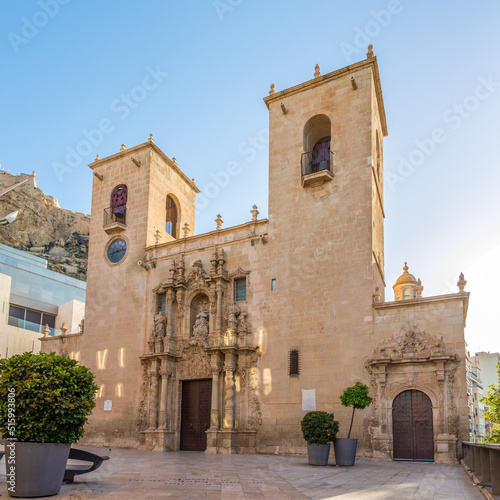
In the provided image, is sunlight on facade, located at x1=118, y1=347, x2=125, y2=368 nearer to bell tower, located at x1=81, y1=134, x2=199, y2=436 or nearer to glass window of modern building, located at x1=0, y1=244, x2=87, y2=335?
bell tower, located at x1=81, y1=134, x2=199, y2=436

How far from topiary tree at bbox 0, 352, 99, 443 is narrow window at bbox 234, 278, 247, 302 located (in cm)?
1364

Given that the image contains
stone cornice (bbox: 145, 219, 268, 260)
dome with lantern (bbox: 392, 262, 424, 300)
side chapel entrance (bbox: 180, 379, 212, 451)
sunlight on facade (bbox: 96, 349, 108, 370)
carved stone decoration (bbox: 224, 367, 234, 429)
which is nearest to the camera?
carved stone decoration (bbox: 224, 367, 234, 429)

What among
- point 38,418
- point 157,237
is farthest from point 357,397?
point 157,237

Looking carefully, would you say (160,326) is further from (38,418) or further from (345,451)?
(38,418)

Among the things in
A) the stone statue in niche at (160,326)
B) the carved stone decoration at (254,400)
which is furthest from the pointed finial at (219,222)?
the carved stone decoration at (254,400)

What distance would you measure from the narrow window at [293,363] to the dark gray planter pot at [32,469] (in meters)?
12.6

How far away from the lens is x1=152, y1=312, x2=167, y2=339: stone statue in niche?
75.5 feet

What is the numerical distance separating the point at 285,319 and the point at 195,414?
18.1 feet

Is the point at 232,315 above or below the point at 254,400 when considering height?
above

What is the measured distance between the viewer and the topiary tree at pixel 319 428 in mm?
14491

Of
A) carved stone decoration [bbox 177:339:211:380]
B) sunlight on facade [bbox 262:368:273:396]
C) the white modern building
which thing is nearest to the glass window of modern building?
the white modern building

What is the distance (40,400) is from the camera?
826 centimetres

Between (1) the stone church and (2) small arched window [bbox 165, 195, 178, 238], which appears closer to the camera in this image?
(1) the stone church

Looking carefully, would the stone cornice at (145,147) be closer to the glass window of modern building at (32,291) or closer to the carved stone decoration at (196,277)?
the carved stone decoration at (196,277)
